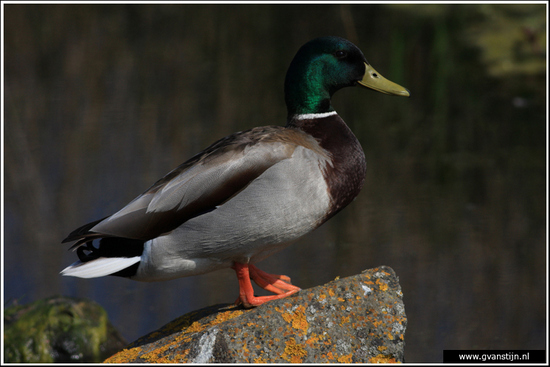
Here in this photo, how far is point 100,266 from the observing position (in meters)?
3.28

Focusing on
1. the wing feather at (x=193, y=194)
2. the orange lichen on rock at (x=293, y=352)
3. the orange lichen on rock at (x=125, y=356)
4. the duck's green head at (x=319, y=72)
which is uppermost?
the duck's green head at (x=319, y=72)

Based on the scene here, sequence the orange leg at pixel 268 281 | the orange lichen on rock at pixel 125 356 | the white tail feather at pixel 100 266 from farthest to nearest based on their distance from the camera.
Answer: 1. the orange leg at pixel 268 281
2. the white tail feather at pixel 100 266
3. the orange lichen on rock at pixel 125 356

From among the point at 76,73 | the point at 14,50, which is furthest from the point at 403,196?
the point at 14,50

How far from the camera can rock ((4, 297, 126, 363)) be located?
4926mm

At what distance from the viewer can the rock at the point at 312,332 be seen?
294 cm

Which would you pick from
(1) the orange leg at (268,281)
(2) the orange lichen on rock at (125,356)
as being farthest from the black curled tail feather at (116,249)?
(1) the orange leg at (268,281)

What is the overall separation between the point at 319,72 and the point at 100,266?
4.98 ft

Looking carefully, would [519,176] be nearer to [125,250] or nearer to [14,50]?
[125,250]

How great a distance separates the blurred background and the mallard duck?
2.30 meters

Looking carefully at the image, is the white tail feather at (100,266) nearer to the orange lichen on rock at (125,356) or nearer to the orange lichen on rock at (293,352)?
the orange lichen on rock at (125,356)

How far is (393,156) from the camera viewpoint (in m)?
8.22

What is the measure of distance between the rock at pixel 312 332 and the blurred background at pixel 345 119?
2.21 m

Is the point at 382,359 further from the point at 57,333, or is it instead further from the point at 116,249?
the point at 57,333

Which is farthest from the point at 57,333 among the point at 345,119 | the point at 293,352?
the point at 345,119
